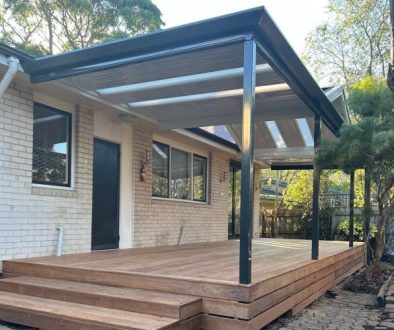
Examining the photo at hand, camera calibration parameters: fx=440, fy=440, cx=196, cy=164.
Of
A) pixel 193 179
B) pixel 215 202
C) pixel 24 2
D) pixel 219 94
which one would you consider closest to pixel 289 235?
pixel 215 202

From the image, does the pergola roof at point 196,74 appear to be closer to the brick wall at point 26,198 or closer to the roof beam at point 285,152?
the brick wall at point 26,198

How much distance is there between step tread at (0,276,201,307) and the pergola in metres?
0.61

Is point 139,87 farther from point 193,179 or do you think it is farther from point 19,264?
point 193,179

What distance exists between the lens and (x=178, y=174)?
9539mm

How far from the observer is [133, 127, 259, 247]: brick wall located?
26.0 feet

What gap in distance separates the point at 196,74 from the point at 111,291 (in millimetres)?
2707

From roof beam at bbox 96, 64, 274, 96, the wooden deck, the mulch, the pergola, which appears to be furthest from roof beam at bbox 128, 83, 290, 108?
the mulch

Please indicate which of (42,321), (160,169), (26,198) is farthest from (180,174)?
(42,321)

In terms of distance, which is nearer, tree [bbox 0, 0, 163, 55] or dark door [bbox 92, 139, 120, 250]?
dark door [bbox 92, 139, 120, 250]

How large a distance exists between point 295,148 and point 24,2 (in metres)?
11.2

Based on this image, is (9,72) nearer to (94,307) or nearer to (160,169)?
(94,307)

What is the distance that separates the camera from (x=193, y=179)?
10.2m

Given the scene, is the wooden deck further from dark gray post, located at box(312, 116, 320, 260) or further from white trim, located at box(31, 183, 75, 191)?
white trim, located at box(31, 183, 75, 191)

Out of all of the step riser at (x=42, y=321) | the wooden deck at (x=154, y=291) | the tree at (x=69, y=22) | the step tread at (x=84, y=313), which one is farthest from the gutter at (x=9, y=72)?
the tree at (x=69, y=22)
